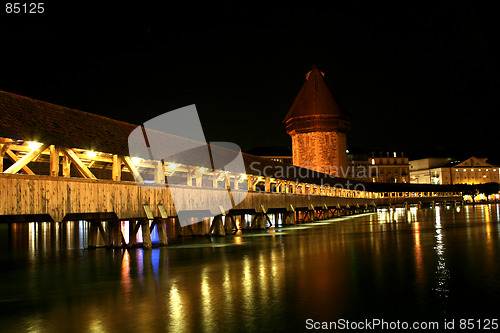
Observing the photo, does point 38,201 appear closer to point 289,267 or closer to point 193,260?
point 193,260

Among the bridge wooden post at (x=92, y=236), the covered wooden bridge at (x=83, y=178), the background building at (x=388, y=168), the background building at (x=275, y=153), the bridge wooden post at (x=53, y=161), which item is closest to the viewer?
the covered wooden bridge at (x=83, y=178)

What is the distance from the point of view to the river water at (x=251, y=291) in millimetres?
7582

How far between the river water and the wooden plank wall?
179 centimetres

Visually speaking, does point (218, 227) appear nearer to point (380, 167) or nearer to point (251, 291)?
point (251, 291)

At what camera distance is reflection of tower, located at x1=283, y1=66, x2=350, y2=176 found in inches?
3027

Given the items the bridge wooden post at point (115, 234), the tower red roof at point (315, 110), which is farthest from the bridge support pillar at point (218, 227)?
the tower red roof at point (315, 110)

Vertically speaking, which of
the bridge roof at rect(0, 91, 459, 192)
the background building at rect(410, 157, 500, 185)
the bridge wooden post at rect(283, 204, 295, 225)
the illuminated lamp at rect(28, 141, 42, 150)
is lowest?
the bridge wooden post at rect(283, 204, 295, 225)

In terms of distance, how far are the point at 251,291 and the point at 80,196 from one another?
8.36m

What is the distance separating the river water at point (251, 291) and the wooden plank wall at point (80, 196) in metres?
1.79

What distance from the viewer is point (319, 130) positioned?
3083 inches

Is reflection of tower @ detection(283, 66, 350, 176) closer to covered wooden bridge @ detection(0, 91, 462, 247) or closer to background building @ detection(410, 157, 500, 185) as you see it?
covered wooden bridge @ detection(0, 91, 462, 247)

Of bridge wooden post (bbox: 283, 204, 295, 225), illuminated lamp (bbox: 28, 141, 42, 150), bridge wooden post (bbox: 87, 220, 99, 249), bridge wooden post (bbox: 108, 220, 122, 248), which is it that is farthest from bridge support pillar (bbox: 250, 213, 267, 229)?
illuminated lamp (bbox: 28, 141, 42, 150)

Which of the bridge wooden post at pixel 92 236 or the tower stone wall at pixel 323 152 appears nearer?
the bridge wooden post at pixel 92 236

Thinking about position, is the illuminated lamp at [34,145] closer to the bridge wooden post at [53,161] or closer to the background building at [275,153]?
Answer: the bridge wooden post at [53,161]
